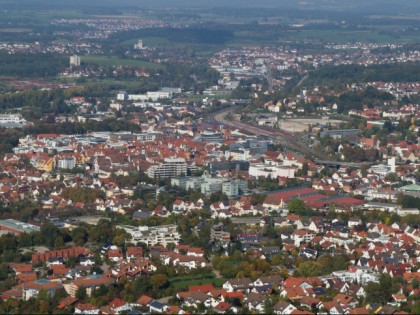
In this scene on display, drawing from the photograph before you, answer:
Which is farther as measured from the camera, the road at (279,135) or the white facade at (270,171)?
the road at (279,135)

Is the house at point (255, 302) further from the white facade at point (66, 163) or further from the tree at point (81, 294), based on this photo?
the white facade at point (66, 163)

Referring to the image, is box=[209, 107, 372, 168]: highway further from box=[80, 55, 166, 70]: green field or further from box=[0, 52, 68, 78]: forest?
box=[80, 55, 166, 70]: green field

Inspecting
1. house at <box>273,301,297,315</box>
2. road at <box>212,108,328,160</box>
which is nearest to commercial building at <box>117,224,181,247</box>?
house at <box>273,301,297,315</box>

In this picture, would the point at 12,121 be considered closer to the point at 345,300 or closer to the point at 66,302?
the point at 66,302

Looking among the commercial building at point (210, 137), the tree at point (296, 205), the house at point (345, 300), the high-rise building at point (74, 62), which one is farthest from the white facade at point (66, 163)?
the high-rise building at point (74, 62)

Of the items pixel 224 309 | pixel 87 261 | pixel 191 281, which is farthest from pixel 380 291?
pixel 87 261

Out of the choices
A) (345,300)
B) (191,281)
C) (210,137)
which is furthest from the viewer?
(210,137)
